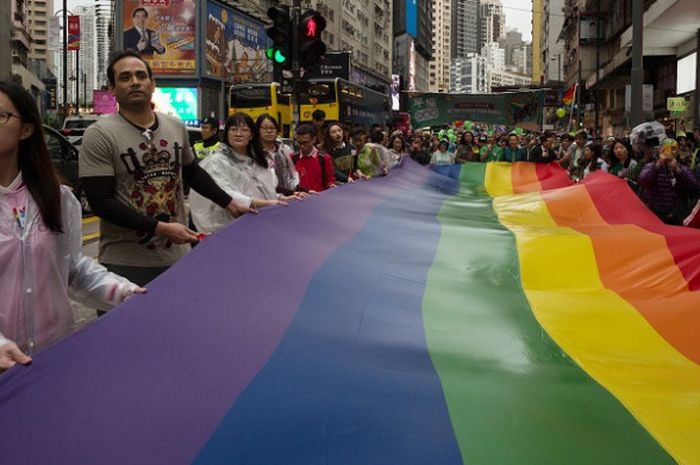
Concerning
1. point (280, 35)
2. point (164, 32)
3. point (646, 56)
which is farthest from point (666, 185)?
point (164, 32)

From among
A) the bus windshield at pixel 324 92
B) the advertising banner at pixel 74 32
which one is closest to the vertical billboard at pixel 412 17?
the advertising banner at pixel 74 32

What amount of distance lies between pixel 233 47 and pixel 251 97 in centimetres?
2526

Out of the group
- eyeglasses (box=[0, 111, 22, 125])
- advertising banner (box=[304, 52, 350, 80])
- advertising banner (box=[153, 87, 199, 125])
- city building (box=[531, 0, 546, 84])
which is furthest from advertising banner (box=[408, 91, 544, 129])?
city building (box=[531, 0, 546, 84])

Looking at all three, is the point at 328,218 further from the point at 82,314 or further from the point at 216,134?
the point at 216,134

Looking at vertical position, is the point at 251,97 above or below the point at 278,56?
above

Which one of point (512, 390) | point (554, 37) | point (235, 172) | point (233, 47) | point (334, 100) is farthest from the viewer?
point (554, 37)

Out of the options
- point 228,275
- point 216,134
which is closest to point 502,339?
point 228,275

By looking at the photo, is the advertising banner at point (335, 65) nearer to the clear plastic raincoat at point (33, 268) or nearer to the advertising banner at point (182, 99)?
the advertising banner at point (182, 99)

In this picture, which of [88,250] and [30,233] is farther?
[88,250]

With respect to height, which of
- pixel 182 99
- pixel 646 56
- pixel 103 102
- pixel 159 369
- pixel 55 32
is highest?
pixel 55 32

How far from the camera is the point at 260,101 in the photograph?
36.5m

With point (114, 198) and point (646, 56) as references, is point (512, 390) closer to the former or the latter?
point (114, 198)

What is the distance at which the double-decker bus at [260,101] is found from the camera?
119 feet

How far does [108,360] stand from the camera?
2705 mm
